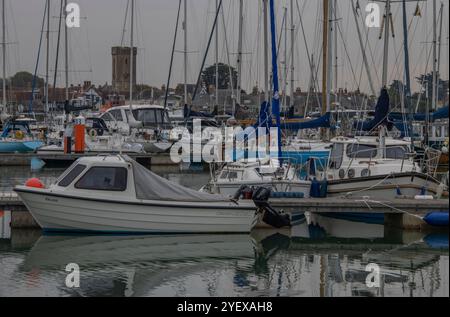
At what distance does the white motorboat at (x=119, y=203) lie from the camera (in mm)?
21844

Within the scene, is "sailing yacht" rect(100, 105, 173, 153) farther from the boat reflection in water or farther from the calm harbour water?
the boat reflection in water

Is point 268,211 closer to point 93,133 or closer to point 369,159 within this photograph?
point 369,159

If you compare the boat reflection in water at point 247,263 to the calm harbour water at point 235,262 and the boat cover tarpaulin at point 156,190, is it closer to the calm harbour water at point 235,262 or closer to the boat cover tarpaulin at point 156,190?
the calm harbour water at point 235,262

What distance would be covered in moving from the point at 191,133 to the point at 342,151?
24863mm

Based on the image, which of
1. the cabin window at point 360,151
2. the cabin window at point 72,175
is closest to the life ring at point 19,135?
the cabin window at point 360,151

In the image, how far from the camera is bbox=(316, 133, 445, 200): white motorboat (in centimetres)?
2497

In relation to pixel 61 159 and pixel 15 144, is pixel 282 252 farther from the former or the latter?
pixel 15 144

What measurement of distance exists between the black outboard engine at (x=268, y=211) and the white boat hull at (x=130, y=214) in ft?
1.06

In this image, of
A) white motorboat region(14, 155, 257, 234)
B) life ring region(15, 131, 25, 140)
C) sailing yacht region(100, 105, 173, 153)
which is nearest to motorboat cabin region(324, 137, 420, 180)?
white motorboat region(14, 155, 257, 234)

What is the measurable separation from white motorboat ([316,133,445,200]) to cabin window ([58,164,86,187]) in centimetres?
738
